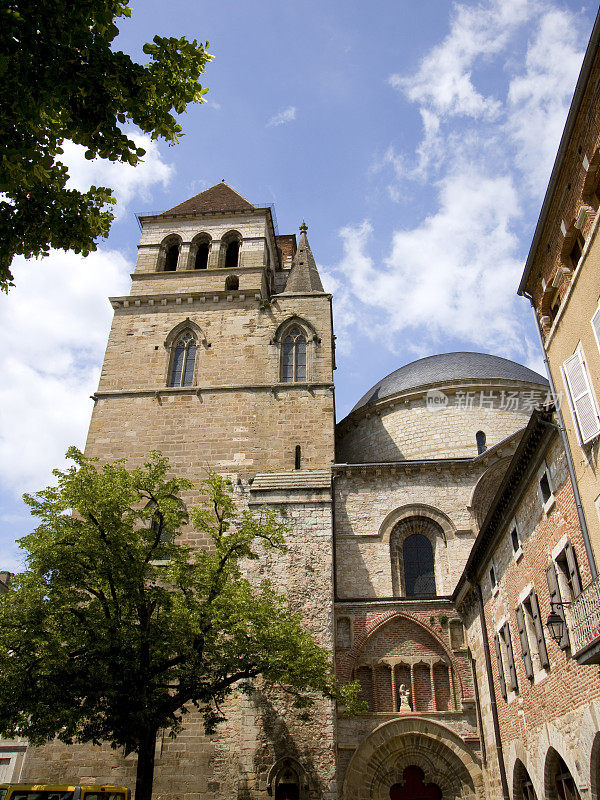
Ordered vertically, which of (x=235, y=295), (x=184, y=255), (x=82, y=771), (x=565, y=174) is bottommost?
(x=82, y=771)

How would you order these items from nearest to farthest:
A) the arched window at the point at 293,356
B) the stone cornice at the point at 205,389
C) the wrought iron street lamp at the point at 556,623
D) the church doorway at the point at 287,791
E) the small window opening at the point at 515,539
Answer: the wrought iron street lamp at the point at 556,623 → the small window opening at the point at 515,539 → the church doorway at the point at 287,791 → the stone cornice at the point at 205,389 → the arched window at the point at 293,356

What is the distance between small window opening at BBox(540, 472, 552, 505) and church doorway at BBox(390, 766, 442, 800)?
27.3 feet

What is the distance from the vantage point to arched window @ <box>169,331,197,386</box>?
21781 millimetres

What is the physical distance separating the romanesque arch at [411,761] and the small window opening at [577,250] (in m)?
11.0

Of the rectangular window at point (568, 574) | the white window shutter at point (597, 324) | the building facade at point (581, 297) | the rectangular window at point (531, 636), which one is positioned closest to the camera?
the building facade at point (581, 297)

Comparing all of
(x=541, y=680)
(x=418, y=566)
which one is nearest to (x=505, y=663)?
(x=541, y=680)

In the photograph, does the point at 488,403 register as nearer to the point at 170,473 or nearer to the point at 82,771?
the point at 170,473

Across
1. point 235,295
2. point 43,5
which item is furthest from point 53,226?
point 235,295

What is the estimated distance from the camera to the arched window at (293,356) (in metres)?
21.3

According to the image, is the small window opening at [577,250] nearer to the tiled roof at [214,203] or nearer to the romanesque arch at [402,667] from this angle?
the romanesque arch at [402,667]

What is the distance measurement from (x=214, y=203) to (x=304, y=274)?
7.39 m

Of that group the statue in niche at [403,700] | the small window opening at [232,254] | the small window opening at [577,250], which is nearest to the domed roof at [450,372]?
the small window opening at [232,254]

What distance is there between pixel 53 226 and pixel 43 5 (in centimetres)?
212

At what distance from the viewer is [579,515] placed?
856cm
